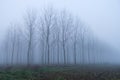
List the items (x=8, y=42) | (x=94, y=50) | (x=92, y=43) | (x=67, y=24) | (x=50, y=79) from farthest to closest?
(x=94, y=50)
(x=92, y=43)
(x=8, y=42)
(x=67, y=24)
(x=50, y=79)

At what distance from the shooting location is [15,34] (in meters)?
34.8

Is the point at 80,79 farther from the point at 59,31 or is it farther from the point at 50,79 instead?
the point at 59,31

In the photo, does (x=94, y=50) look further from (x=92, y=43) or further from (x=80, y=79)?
(x=80, y=79)

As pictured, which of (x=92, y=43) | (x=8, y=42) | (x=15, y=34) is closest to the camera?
(x=15, y=34)

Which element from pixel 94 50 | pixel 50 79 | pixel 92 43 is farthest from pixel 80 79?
pixel 94 50

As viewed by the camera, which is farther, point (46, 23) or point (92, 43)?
point (92, 43)

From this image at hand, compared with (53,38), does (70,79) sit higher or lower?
lower

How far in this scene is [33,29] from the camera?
27.6m

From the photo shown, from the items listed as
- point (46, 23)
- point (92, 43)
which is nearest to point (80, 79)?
point (46, 23)

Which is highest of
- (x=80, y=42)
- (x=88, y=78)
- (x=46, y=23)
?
(x=46, y=23)

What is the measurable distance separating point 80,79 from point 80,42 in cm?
2750

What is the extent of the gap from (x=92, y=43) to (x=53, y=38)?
59.4 feet

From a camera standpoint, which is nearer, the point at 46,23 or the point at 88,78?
the point at 88,78

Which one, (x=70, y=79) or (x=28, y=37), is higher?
(x=28, y=37)
